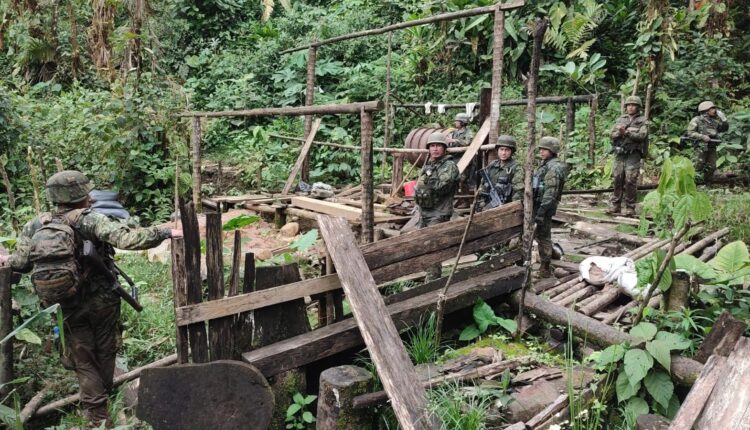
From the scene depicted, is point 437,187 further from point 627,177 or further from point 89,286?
point 627,177

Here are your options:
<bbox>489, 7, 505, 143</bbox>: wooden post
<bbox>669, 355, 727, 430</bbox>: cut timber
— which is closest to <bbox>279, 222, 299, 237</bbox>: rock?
<bbox>489, 7, 505, 143</bbox>: wooden post

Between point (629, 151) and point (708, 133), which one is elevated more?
point (708, 133)

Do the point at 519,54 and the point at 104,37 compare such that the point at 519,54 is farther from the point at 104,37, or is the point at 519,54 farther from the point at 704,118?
the point at 104,37

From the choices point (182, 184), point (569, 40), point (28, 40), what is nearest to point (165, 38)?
point (28, 40)

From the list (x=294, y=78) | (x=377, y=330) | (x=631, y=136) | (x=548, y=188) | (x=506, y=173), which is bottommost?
(x=377, y=330)

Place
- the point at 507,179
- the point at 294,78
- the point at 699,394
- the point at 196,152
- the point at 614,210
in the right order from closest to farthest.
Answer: the point at 699,394, the point at 507,179, the point at 196,152, the point at 614,210, the point at 294,78

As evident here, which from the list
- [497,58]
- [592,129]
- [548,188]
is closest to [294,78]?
[592,129]

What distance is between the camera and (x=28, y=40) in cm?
1416

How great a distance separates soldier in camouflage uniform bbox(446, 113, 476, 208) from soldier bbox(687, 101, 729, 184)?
4.16 m

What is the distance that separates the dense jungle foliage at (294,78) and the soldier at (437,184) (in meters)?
3.09

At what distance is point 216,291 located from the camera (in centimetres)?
389

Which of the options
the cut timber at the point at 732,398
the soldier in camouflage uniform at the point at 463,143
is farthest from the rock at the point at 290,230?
the cut timber at the point at 732,398

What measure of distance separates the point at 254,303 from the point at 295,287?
12.4 inches

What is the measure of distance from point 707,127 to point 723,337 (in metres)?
7.96
